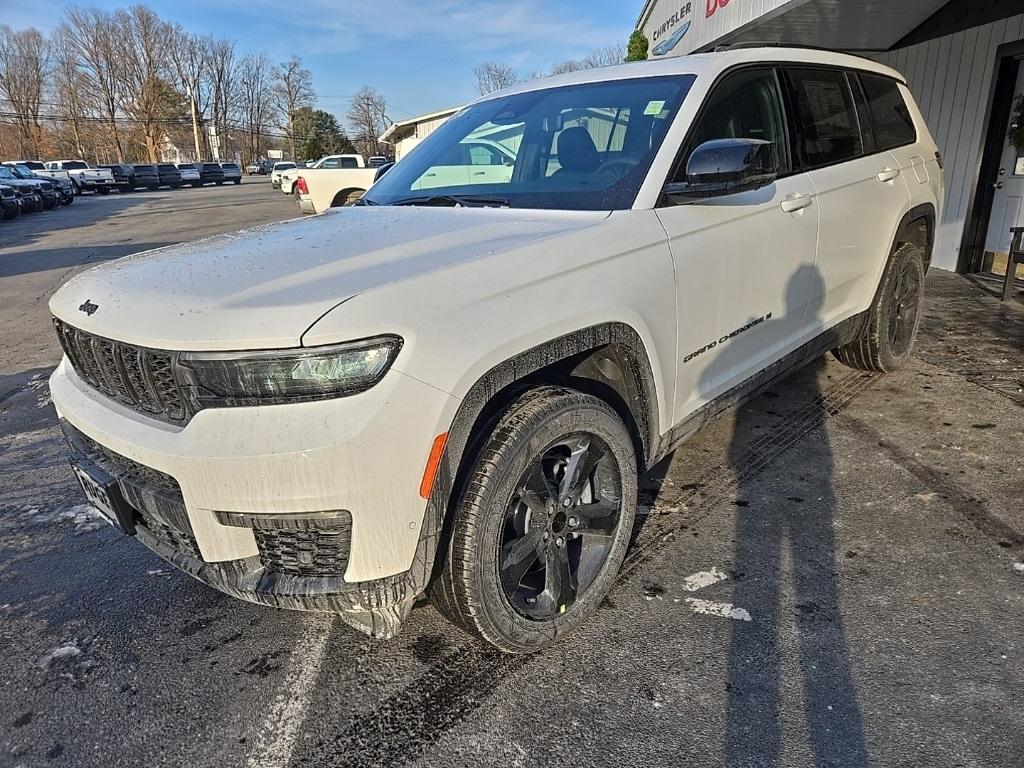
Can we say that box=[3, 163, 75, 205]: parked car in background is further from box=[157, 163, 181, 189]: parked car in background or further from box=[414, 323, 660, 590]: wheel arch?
box=[414, 323, 660, 590]: wheel arch

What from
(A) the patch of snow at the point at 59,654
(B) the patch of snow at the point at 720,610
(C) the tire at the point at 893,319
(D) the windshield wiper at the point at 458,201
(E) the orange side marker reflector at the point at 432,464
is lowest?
(B) the patch of snow at the point at 720,610

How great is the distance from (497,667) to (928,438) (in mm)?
2996

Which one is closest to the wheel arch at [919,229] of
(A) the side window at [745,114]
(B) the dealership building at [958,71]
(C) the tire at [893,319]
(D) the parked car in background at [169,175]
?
(C) the tire at [893,319]

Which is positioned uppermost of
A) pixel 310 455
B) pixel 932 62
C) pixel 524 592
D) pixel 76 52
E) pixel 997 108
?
pixel 76 52

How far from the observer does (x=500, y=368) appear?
2.01 metres

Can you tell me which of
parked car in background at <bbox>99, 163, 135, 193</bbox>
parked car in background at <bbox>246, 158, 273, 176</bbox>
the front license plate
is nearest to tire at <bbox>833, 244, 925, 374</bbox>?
the front license plate

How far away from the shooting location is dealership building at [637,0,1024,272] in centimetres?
752

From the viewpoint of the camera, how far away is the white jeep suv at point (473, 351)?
176 centimetres

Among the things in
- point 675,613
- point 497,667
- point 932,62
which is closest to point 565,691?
point 497,667

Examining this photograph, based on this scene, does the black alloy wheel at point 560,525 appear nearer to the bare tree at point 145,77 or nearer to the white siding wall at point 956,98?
the white siding wall at point 956,98

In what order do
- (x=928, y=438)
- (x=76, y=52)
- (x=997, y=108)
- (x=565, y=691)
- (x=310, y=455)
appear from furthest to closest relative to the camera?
(x=76, y=52), (x=997, y=108), (x=928, y=438), (x=565, y=691), (x=310, y=455)

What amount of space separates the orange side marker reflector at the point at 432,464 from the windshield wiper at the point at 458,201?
1268 mm

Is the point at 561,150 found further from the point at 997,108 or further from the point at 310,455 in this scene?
the point at 997,108

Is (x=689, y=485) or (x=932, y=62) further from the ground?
(x=932, y=62)
